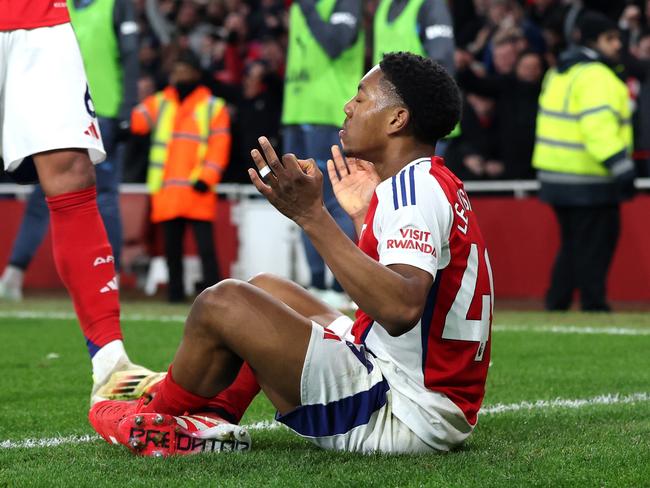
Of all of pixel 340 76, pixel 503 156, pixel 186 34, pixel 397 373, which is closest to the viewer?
pixel 397 373

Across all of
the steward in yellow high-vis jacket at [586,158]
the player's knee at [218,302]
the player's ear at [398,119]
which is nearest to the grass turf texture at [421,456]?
the player's knee at [218,302]

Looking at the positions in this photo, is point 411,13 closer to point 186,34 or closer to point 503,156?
point 503,156

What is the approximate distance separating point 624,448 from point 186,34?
1367 cm

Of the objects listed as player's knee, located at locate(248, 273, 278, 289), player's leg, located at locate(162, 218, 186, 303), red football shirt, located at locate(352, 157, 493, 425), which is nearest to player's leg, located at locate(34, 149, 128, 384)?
player's knee, located at locate(248, 273, 278, 289)

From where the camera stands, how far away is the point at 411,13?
31.2 ft

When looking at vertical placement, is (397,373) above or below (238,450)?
above

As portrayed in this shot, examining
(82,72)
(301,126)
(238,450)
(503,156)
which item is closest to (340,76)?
(301,126)

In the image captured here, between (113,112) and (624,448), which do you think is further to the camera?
(113,112)

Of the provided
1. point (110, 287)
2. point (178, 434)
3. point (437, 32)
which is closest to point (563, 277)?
point (437, 32)

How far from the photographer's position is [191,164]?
1109cm

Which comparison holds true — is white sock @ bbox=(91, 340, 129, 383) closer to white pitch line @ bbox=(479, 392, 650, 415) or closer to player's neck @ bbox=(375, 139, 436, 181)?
white pitch line @ bbox=(479, 392, 650, 415)

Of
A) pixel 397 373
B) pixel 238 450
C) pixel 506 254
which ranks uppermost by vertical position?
pixel 397 373

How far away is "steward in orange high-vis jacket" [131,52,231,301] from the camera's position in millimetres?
10961

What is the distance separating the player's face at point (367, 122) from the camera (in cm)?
398
